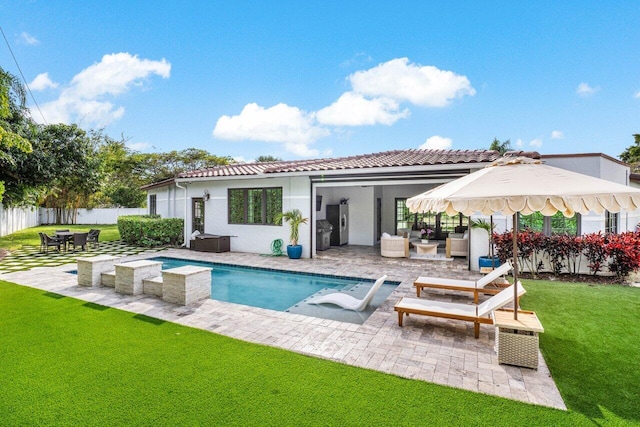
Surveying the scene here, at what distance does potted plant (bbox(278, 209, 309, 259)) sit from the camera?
12.6 metres

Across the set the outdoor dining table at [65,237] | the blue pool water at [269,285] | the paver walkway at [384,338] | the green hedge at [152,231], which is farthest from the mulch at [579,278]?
the outdoor dining table at [65,237]

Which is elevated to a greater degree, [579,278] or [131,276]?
[131,276]

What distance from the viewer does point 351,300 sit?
685 centimetres

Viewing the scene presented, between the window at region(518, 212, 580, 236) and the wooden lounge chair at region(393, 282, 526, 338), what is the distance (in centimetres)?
596

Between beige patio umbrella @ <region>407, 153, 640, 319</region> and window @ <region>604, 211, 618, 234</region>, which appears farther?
window @ <region>604, 211, 618, 234</region>

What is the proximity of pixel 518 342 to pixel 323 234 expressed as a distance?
36.5ft

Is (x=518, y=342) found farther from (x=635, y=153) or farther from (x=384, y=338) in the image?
(x=635, y=153)

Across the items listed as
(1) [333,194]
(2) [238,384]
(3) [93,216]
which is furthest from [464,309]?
(3) [93,216]

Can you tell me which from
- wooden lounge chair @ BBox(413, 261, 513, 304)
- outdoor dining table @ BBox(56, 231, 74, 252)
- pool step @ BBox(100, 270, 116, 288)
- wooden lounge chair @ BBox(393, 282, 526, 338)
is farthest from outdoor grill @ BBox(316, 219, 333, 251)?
outdoor dining table @ BBox(56, 231, 74, 252)

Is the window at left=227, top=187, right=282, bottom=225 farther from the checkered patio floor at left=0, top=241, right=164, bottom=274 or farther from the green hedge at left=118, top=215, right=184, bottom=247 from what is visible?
the checkered patio floor at left=0, top=241, right=164, bottom=274

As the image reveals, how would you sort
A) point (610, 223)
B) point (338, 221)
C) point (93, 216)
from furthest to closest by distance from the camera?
point (93, 216), point (338, 221), point (610, 223)

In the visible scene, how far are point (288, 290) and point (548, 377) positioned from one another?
5.90 metres

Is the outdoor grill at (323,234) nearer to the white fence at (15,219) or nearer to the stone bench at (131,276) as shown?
the stone bench at (131,276)

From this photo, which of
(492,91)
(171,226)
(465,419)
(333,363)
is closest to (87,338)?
(333,363)
